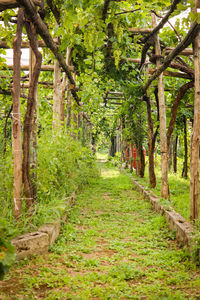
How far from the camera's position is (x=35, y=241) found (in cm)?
356

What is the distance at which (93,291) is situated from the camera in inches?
113

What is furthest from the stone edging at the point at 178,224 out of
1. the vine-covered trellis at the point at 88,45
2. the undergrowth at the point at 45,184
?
the undergrowth at the point at 45,184

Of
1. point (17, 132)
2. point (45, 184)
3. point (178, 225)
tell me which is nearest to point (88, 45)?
point (17, 132)

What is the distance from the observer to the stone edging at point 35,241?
3352 millimetres

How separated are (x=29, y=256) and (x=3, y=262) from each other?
1554 mm

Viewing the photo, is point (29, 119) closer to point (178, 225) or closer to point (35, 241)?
point (35, 241)

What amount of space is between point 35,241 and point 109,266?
3.02 ft

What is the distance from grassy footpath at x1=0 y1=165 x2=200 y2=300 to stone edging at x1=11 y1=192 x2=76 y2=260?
4.5 inches

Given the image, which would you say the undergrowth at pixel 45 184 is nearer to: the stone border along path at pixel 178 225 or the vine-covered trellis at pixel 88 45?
the vine-covered trellis at pixel 88 45

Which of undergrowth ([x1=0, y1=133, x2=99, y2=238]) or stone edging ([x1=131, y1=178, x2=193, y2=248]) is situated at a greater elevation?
undergrowth ([x1=0, y1=133, x2=99, y2=238])

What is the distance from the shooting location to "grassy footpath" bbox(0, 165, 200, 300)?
283cm

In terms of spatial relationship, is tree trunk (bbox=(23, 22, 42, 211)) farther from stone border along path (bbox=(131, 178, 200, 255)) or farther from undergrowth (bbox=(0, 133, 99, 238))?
stone border along path (bbox=(131, 178, 200, 255))

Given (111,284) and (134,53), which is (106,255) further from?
(134,53)

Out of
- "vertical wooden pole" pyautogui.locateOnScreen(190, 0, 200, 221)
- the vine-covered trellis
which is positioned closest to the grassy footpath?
"vertical wooden pole" pyautogui.locateOnScreen(190, 0, 200, 221)
